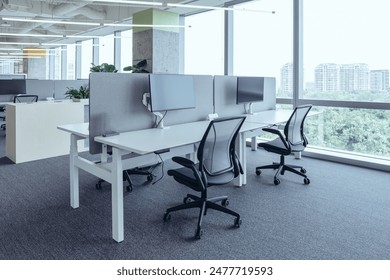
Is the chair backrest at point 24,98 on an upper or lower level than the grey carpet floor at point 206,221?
upper

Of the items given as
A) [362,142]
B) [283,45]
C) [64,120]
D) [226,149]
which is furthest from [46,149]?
[362,142]

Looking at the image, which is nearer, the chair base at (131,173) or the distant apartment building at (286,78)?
the chair base at (131,173)

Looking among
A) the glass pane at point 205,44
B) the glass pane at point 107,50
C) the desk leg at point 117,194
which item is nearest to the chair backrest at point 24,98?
the glass pane at point 205,44

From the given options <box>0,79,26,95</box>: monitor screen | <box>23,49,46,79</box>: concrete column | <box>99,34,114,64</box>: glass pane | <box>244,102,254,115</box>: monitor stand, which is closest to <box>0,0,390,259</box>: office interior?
<box>244,102,254,115</box>: monitor stand

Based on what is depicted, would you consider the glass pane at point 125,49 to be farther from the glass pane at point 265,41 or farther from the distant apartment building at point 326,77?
the distant apartment building at point 326,77

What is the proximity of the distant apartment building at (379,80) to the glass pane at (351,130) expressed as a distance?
0.32 metres

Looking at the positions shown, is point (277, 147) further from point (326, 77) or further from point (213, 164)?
point (326, 77)

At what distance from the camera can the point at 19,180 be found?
11.9 ft

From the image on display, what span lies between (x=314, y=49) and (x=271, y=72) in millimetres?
870

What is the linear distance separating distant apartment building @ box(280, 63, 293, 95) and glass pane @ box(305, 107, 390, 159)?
1.98 feet

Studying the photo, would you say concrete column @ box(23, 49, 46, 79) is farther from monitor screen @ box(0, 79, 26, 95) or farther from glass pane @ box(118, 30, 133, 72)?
monitor screen @ box(0, 79, 26, 95)

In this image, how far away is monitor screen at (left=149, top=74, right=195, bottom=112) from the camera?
2.79 m

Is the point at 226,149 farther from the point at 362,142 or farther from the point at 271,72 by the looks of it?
the point at 271,72

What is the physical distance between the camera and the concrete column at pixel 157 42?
6.93 metres
